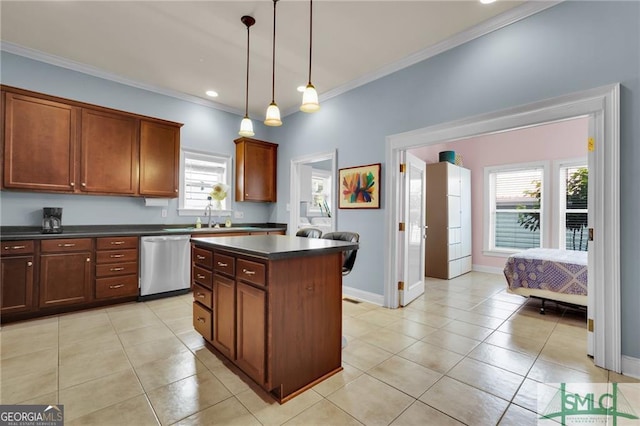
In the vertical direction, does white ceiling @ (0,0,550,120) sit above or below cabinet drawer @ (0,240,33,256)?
above

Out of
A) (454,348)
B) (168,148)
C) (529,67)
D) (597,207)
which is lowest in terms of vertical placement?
(454,348)

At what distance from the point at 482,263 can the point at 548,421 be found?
4.81 metres

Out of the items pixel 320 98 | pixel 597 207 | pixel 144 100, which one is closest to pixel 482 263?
pixel 597 207

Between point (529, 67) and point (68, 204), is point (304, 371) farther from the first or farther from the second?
point (68, 204)

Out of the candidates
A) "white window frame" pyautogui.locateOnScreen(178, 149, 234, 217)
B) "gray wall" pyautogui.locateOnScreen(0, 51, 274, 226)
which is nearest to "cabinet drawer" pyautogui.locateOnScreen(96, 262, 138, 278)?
"gray wall" pyautogui.locateOnScreen(0, 51, 274, 226)

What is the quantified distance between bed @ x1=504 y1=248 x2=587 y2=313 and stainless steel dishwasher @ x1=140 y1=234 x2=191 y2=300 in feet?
14.5

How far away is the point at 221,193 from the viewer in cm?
482

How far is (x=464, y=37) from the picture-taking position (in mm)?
2945

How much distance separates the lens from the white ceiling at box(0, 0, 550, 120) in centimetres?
264

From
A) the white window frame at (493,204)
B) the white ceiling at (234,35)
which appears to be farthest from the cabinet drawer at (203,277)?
the white window frame at (493,204)

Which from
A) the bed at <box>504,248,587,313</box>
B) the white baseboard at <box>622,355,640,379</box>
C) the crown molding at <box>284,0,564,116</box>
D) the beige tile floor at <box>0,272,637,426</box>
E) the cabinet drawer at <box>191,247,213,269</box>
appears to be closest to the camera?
the beige tile floor at <box>0,272,637,426</box>

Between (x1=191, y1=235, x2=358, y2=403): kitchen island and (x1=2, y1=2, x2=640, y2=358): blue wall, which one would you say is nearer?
(x1=191, y1=235, x2=358, y2=403): kitchen island

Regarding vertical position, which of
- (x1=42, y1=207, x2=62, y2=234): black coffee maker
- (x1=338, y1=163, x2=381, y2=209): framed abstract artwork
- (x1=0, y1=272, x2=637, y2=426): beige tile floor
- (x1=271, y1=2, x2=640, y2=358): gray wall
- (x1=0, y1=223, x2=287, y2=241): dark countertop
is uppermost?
(x1=271, y1=2, x2=640, y2=358): gray wall

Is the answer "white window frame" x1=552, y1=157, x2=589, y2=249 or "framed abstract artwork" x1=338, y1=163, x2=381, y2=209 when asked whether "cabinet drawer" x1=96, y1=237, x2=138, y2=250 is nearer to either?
"framed abstract artwork" x1=338, y1=163, x2=381, y2=209
